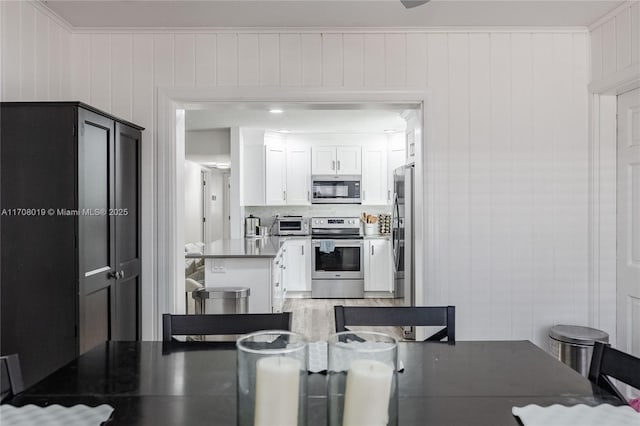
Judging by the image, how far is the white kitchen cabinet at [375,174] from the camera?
6062mm

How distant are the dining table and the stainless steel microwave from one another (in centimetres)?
464

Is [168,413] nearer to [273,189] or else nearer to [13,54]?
[13,54]

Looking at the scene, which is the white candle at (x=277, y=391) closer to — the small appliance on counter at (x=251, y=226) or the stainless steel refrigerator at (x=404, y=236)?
the stainless steel refrigerator at (x=404, y=236)

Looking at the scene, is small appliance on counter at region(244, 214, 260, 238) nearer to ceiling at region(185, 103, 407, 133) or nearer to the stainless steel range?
the stainless steel range

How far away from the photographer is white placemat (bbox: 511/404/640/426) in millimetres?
929

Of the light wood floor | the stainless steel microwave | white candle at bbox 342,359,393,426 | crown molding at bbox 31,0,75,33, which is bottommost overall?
the light wood floor

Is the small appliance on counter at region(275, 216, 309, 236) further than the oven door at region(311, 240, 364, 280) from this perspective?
Yes

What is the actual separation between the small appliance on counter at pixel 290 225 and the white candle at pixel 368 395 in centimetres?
542

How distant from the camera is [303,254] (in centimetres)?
587

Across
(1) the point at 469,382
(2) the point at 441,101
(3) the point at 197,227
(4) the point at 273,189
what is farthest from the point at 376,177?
(1) the point at 469,382

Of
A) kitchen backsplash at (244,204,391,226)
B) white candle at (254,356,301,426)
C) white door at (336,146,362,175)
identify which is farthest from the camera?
kitchen backsplash at (244,204,391,226)

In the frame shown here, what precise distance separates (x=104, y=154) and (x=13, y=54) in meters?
0.68

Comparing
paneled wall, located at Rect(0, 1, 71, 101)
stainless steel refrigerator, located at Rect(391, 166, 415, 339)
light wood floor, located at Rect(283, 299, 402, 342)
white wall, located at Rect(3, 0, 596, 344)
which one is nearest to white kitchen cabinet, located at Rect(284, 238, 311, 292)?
light wood floor, located at Rect(283, 299, 402, 342)

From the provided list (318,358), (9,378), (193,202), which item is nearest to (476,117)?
(318,358)
